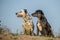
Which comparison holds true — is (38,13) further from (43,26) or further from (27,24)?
(27,24)

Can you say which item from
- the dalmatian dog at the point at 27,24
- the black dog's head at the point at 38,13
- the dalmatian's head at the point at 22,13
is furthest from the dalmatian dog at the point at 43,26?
the dalmatian's head at the point at 22,13

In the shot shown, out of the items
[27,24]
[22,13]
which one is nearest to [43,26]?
[27,24]

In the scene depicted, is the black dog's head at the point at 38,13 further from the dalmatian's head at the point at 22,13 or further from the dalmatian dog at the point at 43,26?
the dalmatian's head at the point at 22,13

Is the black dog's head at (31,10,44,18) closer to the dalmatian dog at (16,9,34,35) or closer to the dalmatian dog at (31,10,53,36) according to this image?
the dalmatian dog at (31,10,53,36)

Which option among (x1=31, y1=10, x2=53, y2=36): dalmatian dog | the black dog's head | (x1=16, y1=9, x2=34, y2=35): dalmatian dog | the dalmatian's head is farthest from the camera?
the black dog's head

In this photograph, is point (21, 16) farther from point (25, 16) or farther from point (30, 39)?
point (30, 39)

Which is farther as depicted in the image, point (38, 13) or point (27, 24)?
point (38, 13)

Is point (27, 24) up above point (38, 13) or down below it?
below

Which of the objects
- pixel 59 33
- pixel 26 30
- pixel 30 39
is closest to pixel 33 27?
pixel 26 30

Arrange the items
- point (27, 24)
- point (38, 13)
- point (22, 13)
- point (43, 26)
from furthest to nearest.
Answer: point (38, 13), point (22, 13), point (43, 26), point (27, 24)

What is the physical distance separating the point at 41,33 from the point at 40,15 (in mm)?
1096

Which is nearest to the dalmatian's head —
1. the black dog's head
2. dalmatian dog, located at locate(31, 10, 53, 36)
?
the black dog's head

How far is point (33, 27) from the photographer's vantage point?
33.8ft

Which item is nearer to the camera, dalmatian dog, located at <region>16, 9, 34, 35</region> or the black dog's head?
dalmatian dog, located at <region>16, 9, 34, 35</region>
